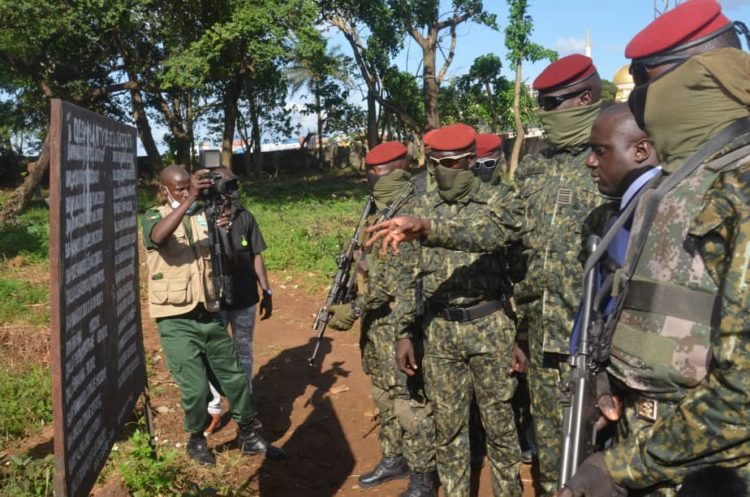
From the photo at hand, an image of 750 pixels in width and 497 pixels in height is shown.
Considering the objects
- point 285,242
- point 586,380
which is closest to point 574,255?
point 586,380

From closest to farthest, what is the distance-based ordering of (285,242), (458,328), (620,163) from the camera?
(620,163), (458,328), (285,242)

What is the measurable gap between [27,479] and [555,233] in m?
2.99

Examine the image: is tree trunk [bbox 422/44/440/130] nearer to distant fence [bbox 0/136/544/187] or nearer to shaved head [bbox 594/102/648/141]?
distant fence [bbox 0/136/544/187]

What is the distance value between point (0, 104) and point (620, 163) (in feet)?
94.2

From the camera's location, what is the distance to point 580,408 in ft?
6.18

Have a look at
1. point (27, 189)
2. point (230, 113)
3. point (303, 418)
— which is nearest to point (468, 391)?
point (303, 418)

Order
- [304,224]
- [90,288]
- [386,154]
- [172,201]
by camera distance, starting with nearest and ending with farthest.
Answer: [90,288], [172,201], [386,154], [304,224]

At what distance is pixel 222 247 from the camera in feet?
14.5

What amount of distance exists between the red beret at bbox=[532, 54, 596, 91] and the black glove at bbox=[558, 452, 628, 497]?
1.93 metres

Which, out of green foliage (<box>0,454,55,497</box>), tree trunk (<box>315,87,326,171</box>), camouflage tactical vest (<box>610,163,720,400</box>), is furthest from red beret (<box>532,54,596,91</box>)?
tree trunk (<box>315,87,326,171</box>)

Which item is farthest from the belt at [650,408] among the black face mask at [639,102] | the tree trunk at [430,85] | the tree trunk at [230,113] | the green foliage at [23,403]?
the tree trunk at [430,85]

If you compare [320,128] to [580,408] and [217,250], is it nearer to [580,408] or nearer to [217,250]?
[217,250]

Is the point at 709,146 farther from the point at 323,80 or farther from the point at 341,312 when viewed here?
the point at 323,80

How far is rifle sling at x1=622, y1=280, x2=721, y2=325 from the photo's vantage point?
1.59 m
